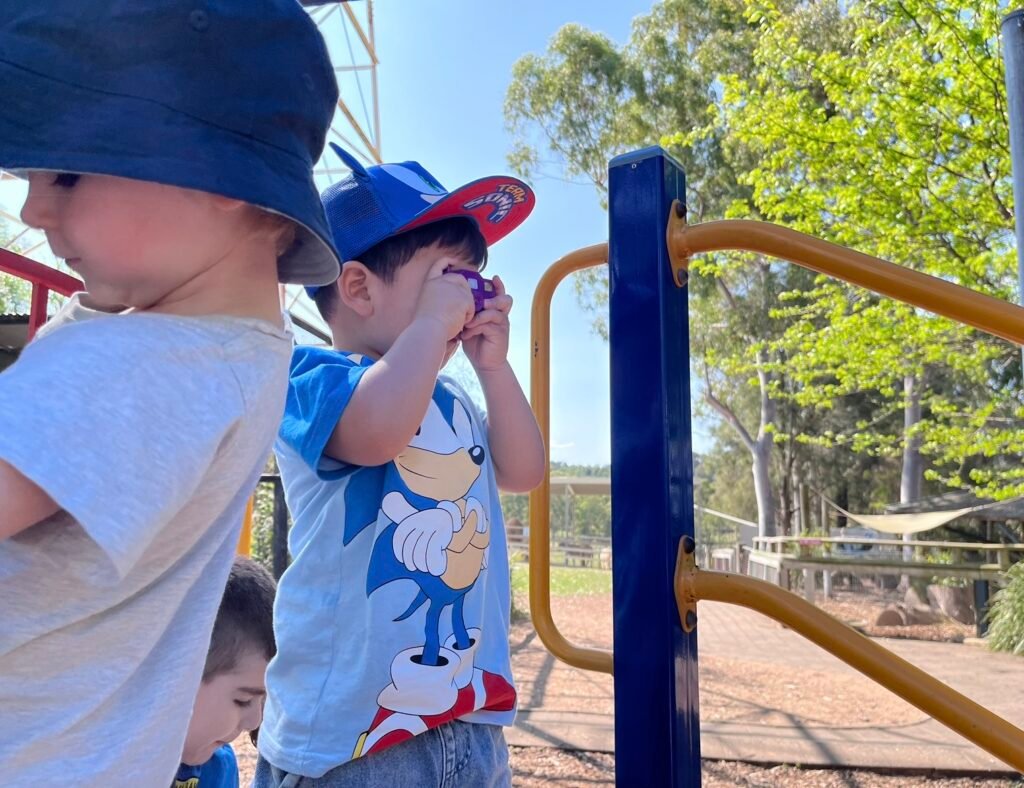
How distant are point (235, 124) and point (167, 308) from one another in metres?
0.15

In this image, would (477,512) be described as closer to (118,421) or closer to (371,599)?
(371,599)

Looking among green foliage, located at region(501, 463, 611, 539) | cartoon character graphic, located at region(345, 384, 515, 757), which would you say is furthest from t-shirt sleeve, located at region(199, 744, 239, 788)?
green foliage, located at region(501, 463, 611, 539)

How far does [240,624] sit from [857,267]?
3.32 ft

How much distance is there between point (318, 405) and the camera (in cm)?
103

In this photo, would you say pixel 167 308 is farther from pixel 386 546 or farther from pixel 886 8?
pixel 886 8

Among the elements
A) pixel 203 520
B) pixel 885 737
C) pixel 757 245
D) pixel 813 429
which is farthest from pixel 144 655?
pixel 813 429

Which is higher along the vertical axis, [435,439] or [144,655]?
[435,439]

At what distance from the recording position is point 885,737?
3.88 metres

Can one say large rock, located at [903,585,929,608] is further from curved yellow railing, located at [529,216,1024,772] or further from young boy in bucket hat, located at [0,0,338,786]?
young boy in bucket hat, located at [0,0,338,786]

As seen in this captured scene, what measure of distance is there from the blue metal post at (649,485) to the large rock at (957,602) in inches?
419

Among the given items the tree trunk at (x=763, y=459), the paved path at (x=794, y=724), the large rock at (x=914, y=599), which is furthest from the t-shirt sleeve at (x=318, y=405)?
the tree trunk at (x=763, y=459)

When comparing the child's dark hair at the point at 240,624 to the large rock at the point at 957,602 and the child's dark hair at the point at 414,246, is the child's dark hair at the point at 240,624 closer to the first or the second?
the child's dark hair at the point at 414,246

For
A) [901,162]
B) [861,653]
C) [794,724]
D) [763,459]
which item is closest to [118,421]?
[861,653]

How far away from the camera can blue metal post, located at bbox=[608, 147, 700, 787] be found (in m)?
1.16
